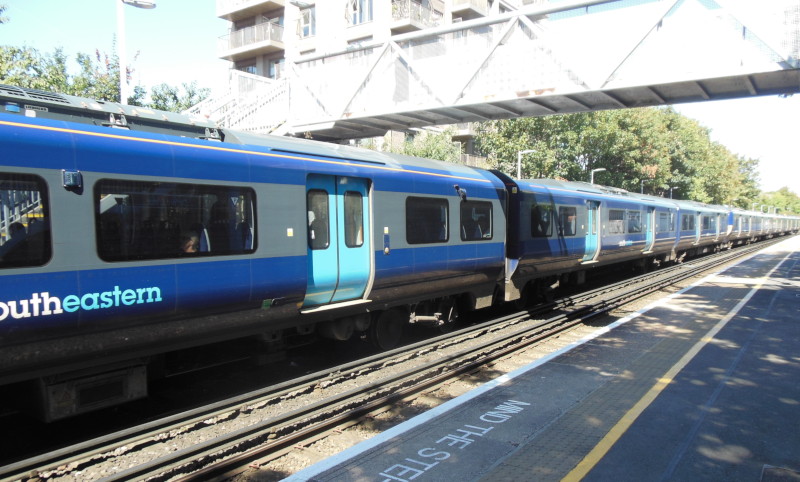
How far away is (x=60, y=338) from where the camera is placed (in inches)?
174

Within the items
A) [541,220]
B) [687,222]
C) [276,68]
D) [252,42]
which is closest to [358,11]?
[276,68]

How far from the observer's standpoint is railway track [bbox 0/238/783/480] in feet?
14.5

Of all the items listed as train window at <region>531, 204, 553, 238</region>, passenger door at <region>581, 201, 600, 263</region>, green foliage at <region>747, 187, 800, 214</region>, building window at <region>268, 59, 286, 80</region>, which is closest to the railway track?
train window at <region>531, 204, 553, 238</region>

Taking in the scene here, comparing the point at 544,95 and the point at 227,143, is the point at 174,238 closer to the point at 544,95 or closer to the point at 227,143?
the point at 227,143

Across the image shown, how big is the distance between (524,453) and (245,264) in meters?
3.54

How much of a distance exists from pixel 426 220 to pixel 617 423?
14.0 feet

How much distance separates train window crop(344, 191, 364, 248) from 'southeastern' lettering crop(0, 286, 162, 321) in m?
2.81

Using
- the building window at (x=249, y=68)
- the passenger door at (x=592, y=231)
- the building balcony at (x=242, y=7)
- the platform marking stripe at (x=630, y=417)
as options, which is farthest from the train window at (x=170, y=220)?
the building window at (x=249, y=68)


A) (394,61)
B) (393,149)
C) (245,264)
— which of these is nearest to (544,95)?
(394,61)

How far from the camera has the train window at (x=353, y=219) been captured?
7242 millimetres

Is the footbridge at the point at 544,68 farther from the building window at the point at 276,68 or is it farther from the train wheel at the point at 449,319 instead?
the building window at the point at 276,68

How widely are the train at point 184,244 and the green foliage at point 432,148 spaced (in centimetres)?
1660

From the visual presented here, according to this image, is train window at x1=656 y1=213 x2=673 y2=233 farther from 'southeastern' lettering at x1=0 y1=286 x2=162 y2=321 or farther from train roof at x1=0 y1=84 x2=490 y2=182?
'southeastern' lettering at x1=0 y1=286 x2=162 y2=321

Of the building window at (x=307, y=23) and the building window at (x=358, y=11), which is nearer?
the building window at (x=358, y=11)
